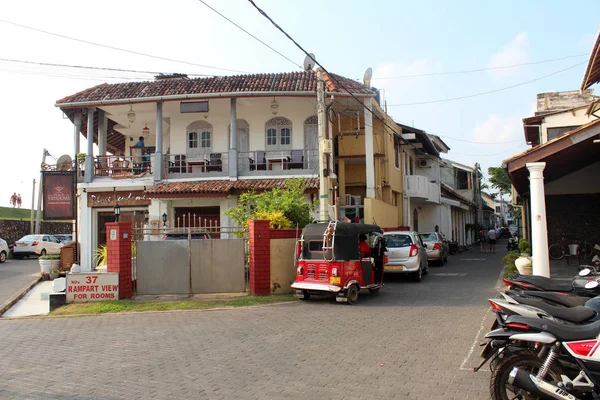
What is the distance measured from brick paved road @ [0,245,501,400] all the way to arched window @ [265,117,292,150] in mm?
10589

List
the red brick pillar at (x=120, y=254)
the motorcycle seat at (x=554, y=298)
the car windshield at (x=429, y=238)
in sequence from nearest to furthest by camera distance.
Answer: the motorcycle seat at (x=554, y=298), the red brick pillar at (x=120, y=254), the car windshield at (x=429, y=238)

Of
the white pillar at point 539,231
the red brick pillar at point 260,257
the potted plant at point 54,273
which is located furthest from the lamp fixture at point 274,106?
the white pillar at point 539,231

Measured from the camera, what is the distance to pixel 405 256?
15367mm

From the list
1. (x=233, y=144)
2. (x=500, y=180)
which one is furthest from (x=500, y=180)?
(x=233, y=144)

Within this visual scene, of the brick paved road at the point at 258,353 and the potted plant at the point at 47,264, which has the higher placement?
the potted plant at the point at 47,264

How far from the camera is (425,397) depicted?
5.34m

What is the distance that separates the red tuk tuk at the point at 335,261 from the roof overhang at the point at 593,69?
587 centimetres

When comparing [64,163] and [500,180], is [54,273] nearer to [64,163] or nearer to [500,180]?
[64,163]

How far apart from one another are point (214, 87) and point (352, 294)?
11.3m

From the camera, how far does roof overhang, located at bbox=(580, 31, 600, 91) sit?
33.3 feet

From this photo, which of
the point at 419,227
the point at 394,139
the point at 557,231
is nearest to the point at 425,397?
the point at 557,231

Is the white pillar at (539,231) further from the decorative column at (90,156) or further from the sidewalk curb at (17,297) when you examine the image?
the decorative column at (90,156)

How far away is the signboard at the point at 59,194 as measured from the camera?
1897 centimetres

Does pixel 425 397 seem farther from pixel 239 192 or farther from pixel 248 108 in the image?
pixel 248 108
